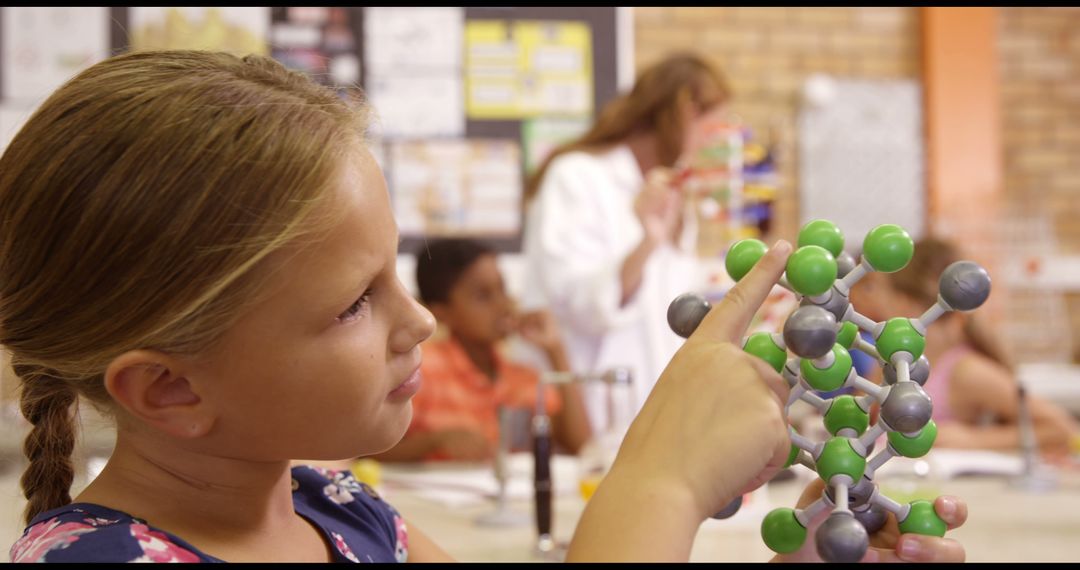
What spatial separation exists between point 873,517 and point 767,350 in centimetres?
16

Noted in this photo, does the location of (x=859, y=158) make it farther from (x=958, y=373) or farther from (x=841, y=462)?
(x=841, y=462)

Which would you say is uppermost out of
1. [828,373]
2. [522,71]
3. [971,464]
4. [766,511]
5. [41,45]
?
[41,45]

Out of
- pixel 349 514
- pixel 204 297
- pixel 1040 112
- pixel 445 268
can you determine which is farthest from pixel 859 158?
pixel 204 297

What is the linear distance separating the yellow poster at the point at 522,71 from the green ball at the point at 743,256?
3.07 meters

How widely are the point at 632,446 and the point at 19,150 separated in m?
0.44

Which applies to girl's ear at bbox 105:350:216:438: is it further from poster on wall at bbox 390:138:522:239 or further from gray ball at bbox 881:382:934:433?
poster on wall at bbox 390:138:522:239

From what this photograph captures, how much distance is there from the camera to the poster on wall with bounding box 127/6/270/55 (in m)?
3.43

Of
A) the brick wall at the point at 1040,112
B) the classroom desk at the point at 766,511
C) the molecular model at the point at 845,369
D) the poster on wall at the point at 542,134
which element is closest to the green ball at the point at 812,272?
the molecular model at the point at 845,369

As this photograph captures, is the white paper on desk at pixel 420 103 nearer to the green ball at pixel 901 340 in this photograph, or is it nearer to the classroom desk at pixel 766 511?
the classroom desk at pixel 766 511

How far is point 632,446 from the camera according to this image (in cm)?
57

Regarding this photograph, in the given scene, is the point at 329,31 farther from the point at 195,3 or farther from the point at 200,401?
the point at 200,401

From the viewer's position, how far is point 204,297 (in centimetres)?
63

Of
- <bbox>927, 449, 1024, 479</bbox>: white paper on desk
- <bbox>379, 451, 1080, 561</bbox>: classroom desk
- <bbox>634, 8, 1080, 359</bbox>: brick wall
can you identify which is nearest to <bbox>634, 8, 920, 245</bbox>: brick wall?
<bbox>634, 8, 1080, 359</bbox>: brick wall
